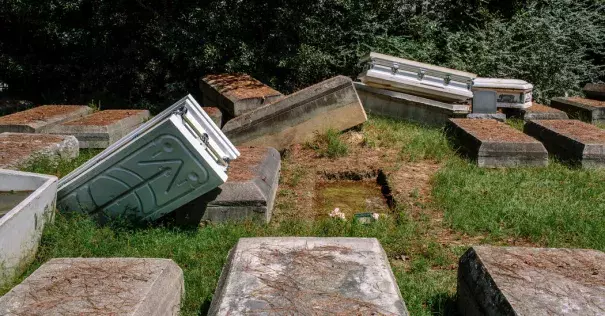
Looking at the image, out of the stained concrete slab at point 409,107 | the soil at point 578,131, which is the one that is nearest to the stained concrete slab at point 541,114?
the stained concrete slab at point 409,107

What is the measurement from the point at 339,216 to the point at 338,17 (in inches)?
329

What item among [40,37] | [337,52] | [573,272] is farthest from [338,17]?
[573,272]

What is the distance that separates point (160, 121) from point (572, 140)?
4.91 metres

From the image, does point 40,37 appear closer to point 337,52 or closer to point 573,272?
point 337,52

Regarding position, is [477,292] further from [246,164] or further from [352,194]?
[352,194]

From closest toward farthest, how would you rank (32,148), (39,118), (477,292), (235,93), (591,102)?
(477,292) < (32,148) < (39,118) < (235,93) < (591,102)

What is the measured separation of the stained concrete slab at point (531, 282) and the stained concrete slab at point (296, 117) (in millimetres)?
4625

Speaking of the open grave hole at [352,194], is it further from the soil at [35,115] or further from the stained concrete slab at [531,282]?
the soil at [35,115]

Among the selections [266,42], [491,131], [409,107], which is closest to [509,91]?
[409,107]

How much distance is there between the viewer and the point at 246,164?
603 centimetres

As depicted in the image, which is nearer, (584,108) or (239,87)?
A: (239,87)

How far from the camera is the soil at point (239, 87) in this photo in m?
9.11

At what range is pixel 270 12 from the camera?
1294cm

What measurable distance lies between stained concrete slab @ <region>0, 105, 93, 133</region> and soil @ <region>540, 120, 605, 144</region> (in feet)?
22.0
